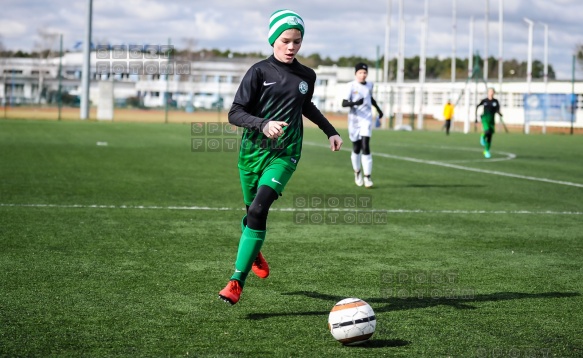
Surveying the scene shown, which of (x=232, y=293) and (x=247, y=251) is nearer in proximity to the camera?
(x=232, y=293)

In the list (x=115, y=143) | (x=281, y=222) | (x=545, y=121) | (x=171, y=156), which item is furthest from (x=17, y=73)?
(x=281, y=222)

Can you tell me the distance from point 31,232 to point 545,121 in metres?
50.8

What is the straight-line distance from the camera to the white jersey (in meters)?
17.5

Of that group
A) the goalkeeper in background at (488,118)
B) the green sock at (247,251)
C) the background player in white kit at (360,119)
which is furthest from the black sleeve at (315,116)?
the goalkeeper in background at (488,118)

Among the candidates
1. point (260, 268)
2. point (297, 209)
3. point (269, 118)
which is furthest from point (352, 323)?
point (297, 209)

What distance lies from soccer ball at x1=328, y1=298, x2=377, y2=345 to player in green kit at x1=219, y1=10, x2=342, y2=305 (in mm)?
1062

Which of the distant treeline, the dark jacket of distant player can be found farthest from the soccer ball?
the distant treeline

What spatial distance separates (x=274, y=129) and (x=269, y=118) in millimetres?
608

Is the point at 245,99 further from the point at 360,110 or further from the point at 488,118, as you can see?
the point at 488,118

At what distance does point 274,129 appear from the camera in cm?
615

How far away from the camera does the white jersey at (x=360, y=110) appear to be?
17531 millimetres

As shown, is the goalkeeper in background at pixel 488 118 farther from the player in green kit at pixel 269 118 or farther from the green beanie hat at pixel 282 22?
the green beanie hat at pixel 282 22

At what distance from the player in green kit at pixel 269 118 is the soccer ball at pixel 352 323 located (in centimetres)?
106

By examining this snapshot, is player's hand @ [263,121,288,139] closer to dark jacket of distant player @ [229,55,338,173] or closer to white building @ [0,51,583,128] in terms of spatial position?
dark jacket of distant player @ [229,55,338,173]
